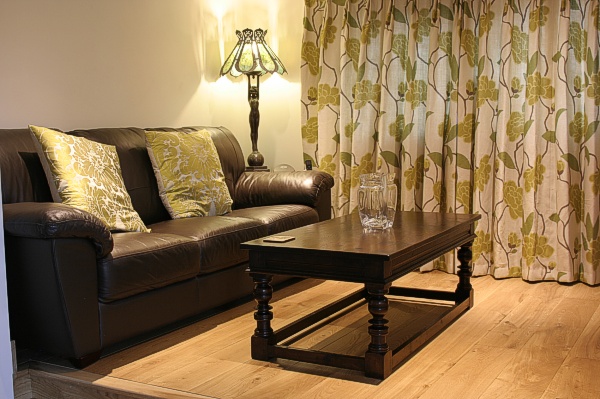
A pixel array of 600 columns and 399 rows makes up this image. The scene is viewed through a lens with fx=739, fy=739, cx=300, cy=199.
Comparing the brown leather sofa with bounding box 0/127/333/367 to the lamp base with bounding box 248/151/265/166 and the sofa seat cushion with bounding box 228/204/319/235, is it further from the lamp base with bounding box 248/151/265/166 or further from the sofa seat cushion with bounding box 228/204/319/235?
the lamp base with bounding box 248/151/265/166

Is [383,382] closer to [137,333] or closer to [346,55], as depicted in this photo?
[137,333]

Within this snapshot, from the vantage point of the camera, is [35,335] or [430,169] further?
[430,169]

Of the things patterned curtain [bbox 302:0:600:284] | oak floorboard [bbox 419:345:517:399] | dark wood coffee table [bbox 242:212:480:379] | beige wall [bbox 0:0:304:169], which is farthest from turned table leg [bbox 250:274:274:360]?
patterned curtain [bbox 302:0:600:284]

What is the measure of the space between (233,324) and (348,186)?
5.92 feet

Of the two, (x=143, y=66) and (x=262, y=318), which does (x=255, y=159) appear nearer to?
(x=143, y=66)

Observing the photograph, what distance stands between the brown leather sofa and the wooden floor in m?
0.13

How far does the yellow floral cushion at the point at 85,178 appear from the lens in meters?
3.27

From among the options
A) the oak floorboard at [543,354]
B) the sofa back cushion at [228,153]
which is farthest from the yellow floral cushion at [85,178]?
the oak floorboard at [543,354]

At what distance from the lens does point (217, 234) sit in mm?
3480

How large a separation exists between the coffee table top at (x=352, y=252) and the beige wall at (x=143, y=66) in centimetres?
161

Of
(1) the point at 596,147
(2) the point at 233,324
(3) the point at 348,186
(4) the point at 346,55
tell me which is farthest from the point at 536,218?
(2) the point at 233,324

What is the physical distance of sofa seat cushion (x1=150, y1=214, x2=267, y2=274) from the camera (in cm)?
340

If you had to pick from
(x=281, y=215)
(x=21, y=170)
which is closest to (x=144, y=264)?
(x=21, y=170)

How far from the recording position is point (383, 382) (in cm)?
267
